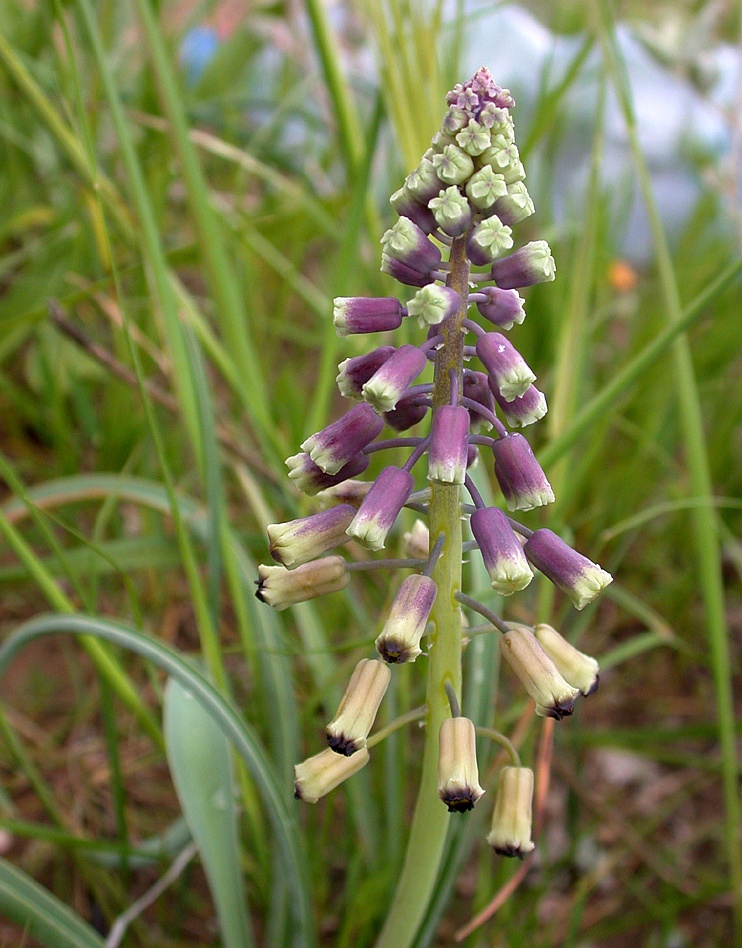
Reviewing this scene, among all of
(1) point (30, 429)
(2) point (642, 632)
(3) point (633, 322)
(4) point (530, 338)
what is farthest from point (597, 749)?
(1) point (30, 429)

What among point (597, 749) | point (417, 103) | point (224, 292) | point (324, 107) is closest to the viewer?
point (417, 103)

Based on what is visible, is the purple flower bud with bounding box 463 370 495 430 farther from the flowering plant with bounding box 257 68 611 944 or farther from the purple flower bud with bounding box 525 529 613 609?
the purple flower bud with bounding box 525 529 613 609

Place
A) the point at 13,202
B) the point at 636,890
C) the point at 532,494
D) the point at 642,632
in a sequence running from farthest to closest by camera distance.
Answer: the point at 13,202 → the point at 642,632 → the point at 636,890 → the point at 532,494

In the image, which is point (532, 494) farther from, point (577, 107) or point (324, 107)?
point (577, 107)

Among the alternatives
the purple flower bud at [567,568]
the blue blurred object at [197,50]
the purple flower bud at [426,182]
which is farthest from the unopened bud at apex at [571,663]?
the blue blurred object at [197,50]

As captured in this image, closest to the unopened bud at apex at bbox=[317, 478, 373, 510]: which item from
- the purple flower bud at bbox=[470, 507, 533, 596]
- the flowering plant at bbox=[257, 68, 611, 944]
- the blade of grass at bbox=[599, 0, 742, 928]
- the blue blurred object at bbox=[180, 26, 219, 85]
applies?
the flowering plant at bbox=[257, 68, 611, 944]

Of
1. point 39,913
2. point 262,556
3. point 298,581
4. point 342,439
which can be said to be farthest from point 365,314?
point 262,556

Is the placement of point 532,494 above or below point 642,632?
above
